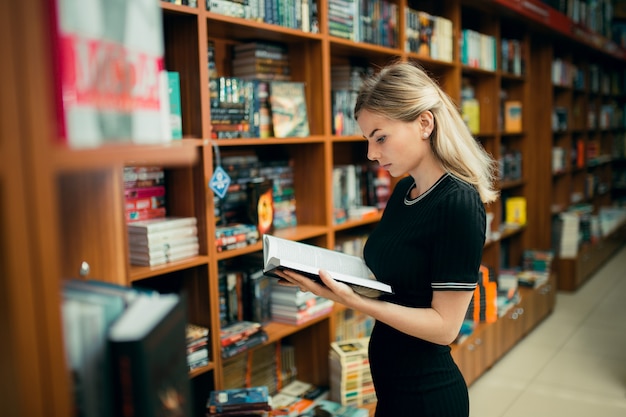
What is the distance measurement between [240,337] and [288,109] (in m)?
1.03

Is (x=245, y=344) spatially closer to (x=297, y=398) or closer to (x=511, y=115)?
(x=297, y=398)

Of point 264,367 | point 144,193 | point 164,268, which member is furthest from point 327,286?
point 264,367

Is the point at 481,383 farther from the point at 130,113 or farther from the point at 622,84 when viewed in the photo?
the point at 622,84

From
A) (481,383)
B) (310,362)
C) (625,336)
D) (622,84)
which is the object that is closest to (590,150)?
(622,84)

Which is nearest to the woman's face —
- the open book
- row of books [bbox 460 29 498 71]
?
the open book

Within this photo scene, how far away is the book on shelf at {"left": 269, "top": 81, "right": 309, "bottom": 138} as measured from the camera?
2641 mm

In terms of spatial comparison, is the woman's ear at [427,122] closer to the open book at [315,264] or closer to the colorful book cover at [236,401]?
the open book at [315,264]

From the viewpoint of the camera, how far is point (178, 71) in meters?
2.23

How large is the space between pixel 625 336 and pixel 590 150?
342 centimetres

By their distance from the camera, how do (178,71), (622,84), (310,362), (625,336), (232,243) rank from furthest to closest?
1. (622,84)
2. (625,336)
3. (310,362)
4. (232,243)
5. (178,71)

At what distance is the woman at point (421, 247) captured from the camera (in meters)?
1.52

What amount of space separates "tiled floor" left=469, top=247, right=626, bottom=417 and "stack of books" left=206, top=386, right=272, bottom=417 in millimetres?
1504

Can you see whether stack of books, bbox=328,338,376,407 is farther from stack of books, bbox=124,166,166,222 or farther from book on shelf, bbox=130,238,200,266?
stack of books, bbox=124,166,166,222

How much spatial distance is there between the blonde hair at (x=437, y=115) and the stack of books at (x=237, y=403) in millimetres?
1143
